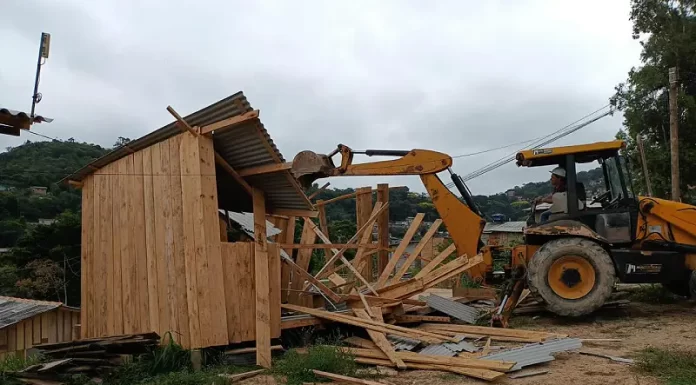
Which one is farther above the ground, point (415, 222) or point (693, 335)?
point (415, 222)

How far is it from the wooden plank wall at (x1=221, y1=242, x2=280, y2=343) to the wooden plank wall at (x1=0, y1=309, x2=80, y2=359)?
9642mm

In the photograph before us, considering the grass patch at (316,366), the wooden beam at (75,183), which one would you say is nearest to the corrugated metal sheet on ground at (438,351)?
the grass patch at (316,366)

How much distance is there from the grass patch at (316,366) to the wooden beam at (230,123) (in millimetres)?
2989

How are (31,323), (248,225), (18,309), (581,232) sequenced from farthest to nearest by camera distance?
(31,323) → (18,309) → (248,225) → (581,232)

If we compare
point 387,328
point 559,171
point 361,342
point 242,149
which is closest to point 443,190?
point 559,171

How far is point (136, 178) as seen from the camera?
26.9ft

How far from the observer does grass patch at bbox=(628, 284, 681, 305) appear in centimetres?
1061

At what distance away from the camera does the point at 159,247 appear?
7.62 meters

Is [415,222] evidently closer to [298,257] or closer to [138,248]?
[298,257]

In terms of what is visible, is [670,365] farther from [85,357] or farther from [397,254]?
[85,357]

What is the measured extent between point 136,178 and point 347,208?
1569 inches

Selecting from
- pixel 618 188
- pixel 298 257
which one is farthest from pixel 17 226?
pixel 618 188

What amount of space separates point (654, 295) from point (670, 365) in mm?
5412

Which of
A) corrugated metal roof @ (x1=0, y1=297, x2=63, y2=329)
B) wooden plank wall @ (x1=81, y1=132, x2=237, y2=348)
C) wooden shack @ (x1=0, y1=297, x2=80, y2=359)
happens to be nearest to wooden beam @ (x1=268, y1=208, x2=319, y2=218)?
wooden plank wall @ (x1=81, y1=132, x2=237, y2=348)
